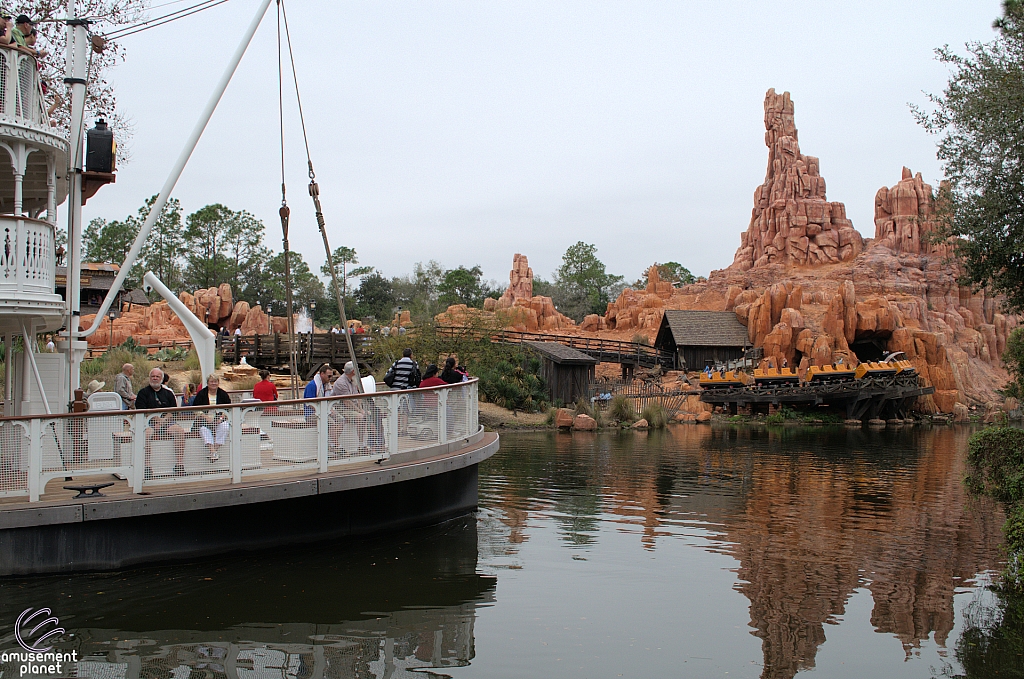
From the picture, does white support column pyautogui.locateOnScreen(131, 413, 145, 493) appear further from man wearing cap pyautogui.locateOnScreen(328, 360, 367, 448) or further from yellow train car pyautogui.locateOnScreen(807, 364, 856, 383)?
yellow train car pyautogui.locateOnScreen(807, 364, 856, 383)

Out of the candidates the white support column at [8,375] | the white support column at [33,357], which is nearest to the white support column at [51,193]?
the white support column at [33,357]

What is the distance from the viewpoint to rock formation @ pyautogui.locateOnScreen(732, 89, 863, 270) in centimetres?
8312

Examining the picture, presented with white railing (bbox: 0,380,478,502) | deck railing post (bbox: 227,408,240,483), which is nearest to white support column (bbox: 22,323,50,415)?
white railing (bbox: 0,380,478,502)

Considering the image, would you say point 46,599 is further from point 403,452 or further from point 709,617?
point 709,617

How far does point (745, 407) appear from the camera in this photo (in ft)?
162

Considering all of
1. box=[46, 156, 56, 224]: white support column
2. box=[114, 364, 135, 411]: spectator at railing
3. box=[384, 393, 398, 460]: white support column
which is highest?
box=[46, 156, 56, 224]: white support column

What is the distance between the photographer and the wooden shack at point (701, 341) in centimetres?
5903

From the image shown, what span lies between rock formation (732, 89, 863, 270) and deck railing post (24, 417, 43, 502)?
265 ft

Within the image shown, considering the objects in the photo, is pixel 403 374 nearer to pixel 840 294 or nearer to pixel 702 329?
pixel 840 294

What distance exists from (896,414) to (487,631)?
46597mm

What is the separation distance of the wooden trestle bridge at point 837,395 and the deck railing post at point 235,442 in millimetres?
40275

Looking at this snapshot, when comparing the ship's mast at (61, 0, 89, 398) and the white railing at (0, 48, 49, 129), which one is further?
the ship's mast at (61, 0, 89, 398)

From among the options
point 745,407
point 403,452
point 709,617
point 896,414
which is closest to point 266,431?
point 403,452

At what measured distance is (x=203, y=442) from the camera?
33.0 ft
